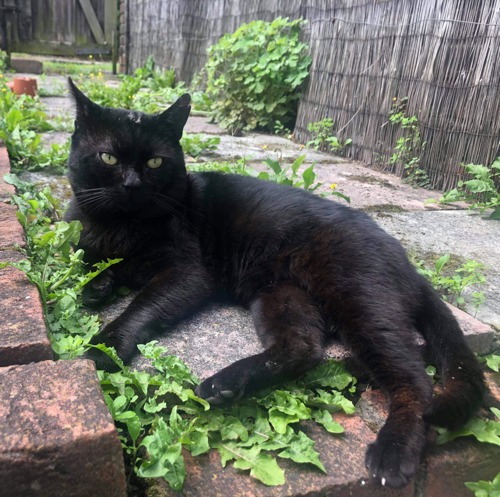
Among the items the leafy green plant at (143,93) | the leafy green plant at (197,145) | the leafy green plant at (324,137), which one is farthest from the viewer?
the leafy green plant at (143,93)

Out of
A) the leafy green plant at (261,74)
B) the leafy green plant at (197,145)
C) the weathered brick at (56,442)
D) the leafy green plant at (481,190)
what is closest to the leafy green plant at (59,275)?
the weathered brick at (56,442)

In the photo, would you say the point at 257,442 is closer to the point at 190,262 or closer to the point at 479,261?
the point at 190,262

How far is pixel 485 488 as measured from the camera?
1348mm

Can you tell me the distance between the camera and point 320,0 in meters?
5.02

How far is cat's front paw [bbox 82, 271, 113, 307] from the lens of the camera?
74.6 inches

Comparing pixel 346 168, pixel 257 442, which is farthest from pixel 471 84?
pixel 257 442

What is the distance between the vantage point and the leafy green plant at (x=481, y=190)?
3.24m

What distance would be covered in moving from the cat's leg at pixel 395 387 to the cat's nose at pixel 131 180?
103cm

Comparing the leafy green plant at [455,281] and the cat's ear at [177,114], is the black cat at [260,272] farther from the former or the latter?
the leafy green plant at [455,281]

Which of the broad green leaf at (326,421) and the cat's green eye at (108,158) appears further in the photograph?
the cat's green eye at (108,158)

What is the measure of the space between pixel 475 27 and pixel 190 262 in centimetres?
280

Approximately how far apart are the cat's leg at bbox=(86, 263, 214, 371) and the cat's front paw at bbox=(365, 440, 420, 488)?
2.68 ft

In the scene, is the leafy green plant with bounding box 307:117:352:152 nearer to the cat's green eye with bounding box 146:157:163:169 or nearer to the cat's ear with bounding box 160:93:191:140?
the cat's ear with bounding box 160:93:191:140

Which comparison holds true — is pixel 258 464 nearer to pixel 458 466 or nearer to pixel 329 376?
pixel 329 376
